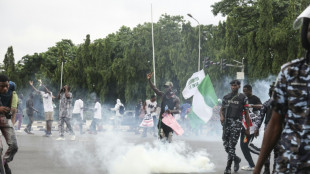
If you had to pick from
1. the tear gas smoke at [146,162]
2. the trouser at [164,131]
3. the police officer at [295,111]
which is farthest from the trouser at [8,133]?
the police officer at [295,111]

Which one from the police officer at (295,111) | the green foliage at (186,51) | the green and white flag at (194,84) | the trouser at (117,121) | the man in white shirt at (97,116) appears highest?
the green foliage at (186,51)

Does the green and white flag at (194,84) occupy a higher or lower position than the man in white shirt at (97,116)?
higher

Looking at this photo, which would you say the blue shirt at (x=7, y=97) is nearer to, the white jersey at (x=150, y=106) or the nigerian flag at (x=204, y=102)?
the nigerian flag at (x=204, y=102)

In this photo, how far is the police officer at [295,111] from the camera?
A: 274cm

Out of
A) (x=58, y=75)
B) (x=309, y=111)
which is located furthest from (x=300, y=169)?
(x=58, y=75)

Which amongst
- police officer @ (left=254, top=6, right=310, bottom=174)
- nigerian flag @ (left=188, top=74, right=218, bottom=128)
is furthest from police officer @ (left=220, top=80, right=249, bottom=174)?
police officer @ (left=254, top=6, right=310, bottom=174)

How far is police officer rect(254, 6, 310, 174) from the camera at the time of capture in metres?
2.74

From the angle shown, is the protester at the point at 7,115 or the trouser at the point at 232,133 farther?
the trouser at the point at 232,133

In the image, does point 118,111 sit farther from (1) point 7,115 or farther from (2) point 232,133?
(1) point 7,115

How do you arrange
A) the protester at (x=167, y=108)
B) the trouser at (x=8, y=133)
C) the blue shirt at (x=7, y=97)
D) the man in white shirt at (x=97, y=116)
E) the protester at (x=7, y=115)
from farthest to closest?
the man in white shirt at (x=97, y=116) < the protester at (x=167, y=108) < the blue shirt at (x=7, y=97) < the trouser at (x=8, y=133) < the protester at (x=7, y=115)

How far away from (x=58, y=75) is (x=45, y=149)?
188 feet

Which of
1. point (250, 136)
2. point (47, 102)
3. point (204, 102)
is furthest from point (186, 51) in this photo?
point (250, 136)

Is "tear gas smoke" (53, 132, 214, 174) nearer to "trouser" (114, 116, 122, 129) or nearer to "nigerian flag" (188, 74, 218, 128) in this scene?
"nigerian flag" (188, 74, 218, 128)

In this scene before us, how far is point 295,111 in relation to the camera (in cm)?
278
